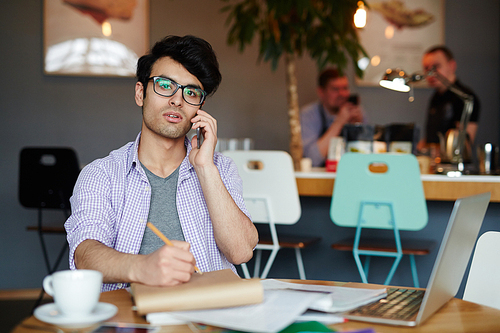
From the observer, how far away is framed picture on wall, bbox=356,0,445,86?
4645mm

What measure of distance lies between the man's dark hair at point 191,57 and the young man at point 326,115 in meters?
2.50

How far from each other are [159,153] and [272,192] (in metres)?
0.97

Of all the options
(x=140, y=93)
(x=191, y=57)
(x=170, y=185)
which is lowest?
(x=170, y=185)

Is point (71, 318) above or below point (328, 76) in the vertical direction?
below

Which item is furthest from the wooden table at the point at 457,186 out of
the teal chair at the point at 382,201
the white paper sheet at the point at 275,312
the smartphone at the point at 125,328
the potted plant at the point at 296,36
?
the smartphone at the point at 125,328

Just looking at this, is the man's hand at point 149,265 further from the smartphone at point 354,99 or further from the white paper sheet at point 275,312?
the smartphone at point 354,99

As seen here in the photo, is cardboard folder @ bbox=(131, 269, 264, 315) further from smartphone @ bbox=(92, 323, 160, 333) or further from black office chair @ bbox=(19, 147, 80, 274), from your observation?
black office chair @ bbox=(19, 147, 80, 274)

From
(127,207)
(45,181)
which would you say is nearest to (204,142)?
(127,207)

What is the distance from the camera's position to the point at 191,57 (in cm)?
151

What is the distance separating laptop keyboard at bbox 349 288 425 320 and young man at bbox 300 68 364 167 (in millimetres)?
2997

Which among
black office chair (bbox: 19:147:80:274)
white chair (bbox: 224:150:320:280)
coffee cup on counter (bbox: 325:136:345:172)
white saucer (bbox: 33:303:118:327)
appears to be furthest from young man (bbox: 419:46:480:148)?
white saucer (bbox: 33:303:118:327)

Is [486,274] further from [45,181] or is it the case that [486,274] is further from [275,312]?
[45,181]

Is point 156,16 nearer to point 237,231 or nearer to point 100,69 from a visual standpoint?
point 100,69

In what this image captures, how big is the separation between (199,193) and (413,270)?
4.30ft
